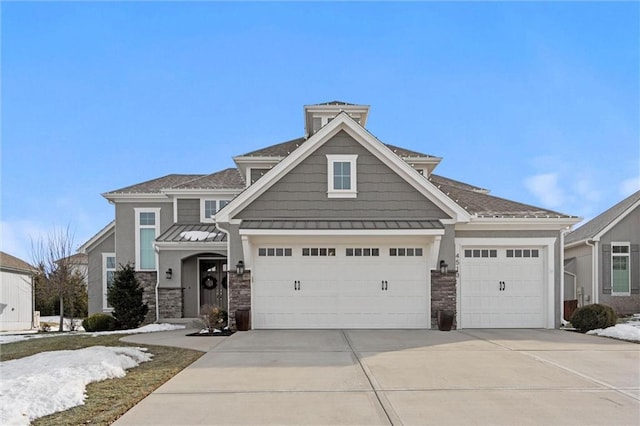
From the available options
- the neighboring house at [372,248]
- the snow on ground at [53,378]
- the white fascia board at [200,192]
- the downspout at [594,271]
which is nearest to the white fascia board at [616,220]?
the downspout at [594,271]

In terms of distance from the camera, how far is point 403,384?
727cm

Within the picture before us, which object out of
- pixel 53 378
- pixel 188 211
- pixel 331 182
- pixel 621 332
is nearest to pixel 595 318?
pixel 621 332

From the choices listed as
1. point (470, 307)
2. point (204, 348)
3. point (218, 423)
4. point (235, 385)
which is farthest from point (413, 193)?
point (218, 423)

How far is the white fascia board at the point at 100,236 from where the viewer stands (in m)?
20.8

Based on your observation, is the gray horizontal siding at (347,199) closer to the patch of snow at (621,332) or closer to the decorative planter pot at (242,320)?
the decorative planter pot at (242,320)

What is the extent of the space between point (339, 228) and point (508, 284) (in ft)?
18.5

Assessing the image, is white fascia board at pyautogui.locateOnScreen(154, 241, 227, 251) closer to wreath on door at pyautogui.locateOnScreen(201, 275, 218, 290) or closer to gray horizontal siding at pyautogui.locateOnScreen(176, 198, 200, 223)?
wreath on door at pyautogui.locateOnScreen(201, 275, 218, 290)

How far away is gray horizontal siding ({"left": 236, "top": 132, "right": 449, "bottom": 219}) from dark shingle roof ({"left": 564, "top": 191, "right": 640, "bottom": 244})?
11.6 m

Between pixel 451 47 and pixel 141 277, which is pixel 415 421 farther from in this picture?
pixel 141 277

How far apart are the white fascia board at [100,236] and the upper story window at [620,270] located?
2188cm

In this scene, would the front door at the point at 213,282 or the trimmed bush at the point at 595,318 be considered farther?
the front door at the point at 213,282

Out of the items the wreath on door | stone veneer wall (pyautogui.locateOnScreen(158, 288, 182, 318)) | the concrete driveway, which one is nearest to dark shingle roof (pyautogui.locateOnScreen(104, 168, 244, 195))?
the wreath on door

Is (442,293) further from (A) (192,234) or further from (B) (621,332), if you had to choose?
(A) (192,234)

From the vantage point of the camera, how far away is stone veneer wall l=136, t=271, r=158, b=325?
725 inches
